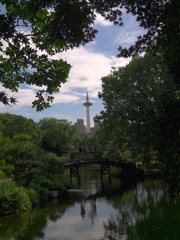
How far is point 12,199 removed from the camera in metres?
22.4

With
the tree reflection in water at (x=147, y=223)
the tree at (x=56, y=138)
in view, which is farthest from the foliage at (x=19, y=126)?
the tree reflection in water at (x=147, y=223)

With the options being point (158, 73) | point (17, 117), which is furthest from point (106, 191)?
point (17, 117)

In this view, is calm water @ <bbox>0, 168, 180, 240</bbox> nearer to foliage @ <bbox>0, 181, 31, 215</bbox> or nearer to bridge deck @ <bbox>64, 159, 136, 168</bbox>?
foliage @ <bbox>0, 181, 31, 215</bbox>

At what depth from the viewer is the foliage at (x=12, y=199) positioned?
21844mm

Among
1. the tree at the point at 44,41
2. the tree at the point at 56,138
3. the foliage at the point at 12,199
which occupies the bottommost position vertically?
the foliage at the point at 12,199

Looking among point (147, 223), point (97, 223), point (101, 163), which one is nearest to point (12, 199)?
point (97, 223)

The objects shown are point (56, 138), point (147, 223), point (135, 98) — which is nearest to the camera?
point (147, 223)

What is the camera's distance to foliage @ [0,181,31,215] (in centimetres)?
2184

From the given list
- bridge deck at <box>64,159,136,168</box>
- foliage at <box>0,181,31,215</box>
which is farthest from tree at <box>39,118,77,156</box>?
foliage at <box>0,181,31,215</box>

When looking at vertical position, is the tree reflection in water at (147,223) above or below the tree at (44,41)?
below

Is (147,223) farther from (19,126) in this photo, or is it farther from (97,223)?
(19,126)

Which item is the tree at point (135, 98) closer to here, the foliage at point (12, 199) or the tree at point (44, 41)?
the foliage at point (12, 199)

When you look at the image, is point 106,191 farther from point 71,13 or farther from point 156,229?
point 71,13

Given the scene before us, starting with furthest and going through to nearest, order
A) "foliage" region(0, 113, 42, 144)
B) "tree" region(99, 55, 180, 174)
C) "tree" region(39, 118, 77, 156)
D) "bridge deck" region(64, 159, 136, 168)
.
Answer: "tree" region(39, 118, 77, 156) → "foliage" region(0, 113, 42, 144) → "bridge deck" region(64, 159, 136, 168) → "tree" region(99, 55, 180, 174)
